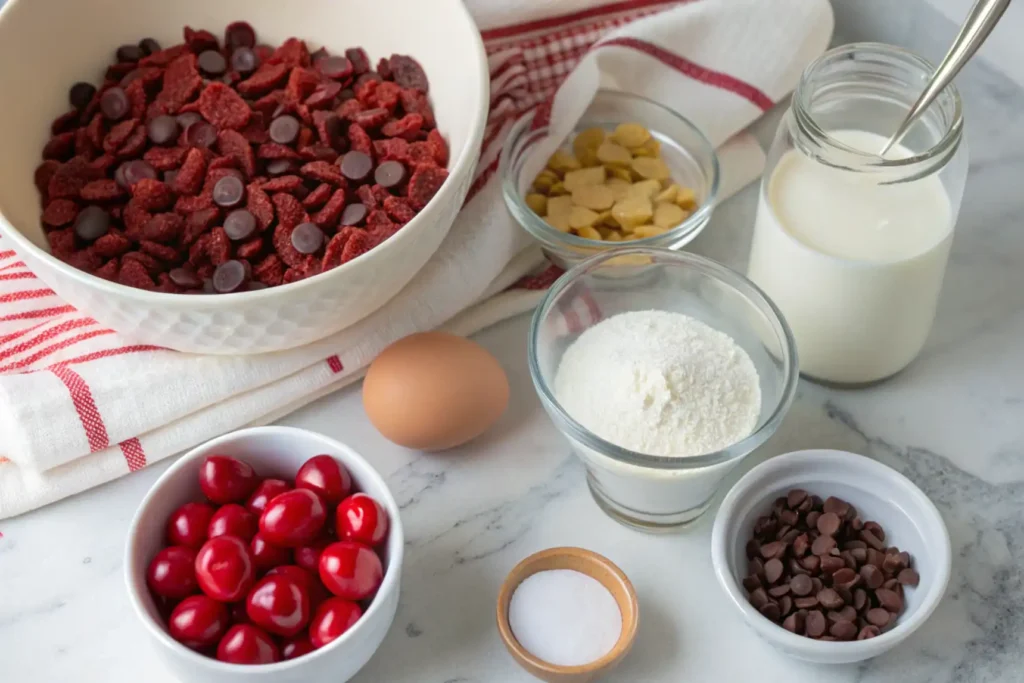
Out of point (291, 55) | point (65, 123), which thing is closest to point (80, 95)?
point (65, 123)

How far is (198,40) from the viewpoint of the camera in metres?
1.34

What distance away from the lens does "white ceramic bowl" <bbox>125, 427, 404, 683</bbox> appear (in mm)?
891

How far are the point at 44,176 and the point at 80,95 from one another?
0.13 metres

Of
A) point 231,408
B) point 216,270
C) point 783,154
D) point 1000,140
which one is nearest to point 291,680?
point 231,408

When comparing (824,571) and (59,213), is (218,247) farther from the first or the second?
(824,571)

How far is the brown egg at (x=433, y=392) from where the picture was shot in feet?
3.60

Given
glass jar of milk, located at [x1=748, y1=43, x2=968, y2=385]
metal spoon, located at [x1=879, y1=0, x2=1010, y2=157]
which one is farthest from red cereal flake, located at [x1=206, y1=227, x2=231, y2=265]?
metal spoon, located at [x1=879, y1=0, x2=1010, y2=157]

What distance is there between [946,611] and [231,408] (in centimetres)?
77

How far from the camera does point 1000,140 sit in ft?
4.76

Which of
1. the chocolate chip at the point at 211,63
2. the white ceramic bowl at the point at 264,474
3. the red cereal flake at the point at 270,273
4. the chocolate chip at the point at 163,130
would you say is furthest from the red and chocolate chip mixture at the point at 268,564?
the chocolate chip at the point at 211,63

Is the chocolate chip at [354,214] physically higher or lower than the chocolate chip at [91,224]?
lower

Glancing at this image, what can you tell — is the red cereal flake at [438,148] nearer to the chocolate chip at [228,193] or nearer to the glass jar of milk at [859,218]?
the chocolate chip at [228,193]

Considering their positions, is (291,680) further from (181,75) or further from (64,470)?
(181,75)

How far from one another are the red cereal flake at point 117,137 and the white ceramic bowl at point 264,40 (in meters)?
0.08
